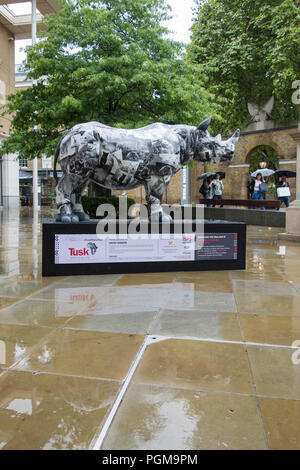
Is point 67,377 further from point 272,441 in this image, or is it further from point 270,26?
point 270,26

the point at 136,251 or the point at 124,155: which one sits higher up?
the point at 124,155

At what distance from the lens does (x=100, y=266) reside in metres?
5.61

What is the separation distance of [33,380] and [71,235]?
3.15 metres

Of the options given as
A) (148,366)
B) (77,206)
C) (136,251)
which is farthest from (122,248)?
(148,366)

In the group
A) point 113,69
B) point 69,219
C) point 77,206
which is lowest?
point 69,219

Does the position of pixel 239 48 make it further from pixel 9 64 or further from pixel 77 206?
pixel 77 206

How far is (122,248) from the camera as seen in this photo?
5.68m

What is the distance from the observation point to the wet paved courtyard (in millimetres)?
1935

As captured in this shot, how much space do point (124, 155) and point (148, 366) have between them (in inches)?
136

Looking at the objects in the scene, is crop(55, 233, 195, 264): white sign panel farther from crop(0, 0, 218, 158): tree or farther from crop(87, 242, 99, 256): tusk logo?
crop(0, 0, 218, 158): tree

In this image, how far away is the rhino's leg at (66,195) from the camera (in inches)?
218

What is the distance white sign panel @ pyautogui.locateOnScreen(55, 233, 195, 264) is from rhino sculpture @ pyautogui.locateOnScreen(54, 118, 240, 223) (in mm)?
375

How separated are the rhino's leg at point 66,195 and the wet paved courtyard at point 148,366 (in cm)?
109
